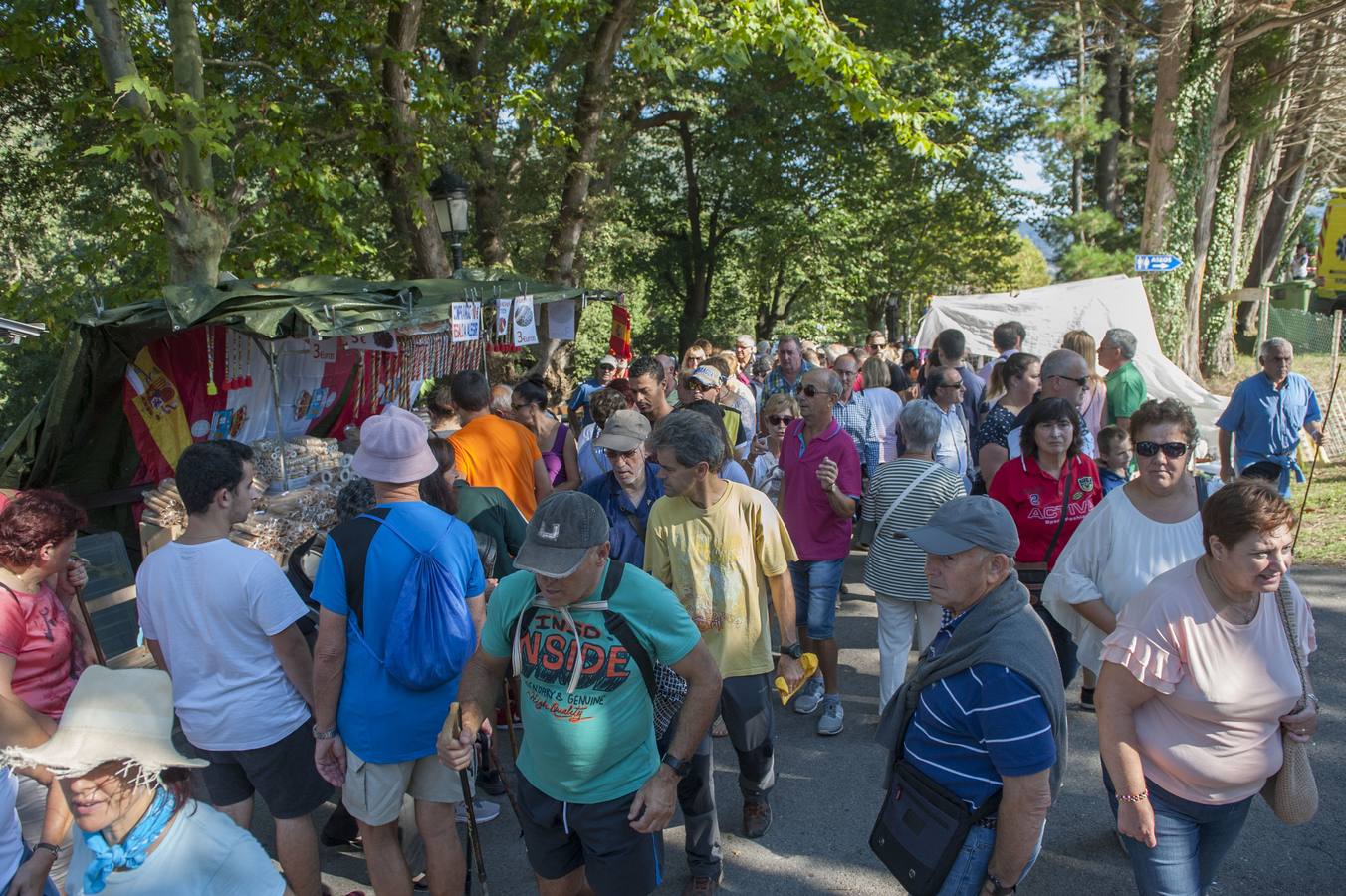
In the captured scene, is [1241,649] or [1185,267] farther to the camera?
[1185,267]

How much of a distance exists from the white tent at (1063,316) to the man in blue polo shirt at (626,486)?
903 centimetres

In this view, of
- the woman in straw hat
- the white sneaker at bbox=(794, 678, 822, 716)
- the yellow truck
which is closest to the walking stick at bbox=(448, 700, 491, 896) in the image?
the woman in straw hat

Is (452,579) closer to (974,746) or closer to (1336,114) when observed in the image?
(974,746)

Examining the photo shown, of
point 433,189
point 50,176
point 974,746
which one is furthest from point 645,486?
point 50,176

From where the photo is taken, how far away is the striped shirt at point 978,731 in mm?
2121

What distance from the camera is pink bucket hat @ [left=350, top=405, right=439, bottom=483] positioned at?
3.02 metres

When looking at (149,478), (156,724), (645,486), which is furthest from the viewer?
(149,478)

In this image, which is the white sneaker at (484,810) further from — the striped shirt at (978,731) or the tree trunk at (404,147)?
the tree trunk at (404,147)

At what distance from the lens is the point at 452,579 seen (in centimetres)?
304

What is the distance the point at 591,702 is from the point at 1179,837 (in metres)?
1.67

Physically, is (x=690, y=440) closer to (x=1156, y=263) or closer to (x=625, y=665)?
(x=625, y=665)

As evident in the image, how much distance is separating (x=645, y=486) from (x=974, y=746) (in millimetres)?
2272

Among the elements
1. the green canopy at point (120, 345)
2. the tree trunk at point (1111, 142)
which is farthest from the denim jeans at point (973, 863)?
→ the tree trunk at point (1111, 142)

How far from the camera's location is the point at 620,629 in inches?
98.9
